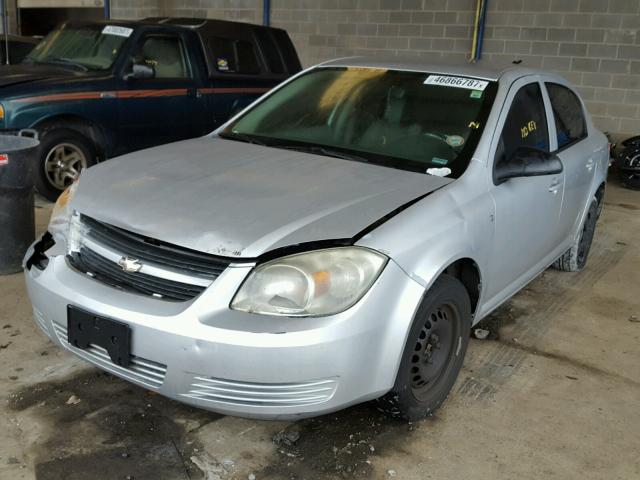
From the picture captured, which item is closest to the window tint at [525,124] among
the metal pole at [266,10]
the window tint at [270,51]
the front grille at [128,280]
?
the front grille at [128,280]

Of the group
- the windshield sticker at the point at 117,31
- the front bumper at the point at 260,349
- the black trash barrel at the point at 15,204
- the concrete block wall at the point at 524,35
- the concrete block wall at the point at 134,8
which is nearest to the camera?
the front bumper at the point at 260,349

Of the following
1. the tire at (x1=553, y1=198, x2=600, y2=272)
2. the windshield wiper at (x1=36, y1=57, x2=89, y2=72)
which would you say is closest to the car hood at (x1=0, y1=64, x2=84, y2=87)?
the windshield wiper at (x1=36, y1=57, x2=89, y2=72)

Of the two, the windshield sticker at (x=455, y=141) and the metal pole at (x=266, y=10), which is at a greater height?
the metal pole at (x=266, y=10)

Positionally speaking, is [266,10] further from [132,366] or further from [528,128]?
[132,366]

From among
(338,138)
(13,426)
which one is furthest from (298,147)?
(13,426)

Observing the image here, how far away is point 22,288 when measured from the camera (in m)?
4.39

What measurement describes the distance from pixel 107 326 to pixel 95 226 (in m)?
0.49

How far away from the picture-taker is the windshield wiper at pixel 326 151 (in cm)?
342

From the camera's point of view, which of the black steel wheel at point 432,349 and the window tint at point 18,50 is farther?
the window tint at point 18,50

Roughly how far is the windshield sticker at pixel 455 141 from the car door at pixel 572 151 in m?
1.00

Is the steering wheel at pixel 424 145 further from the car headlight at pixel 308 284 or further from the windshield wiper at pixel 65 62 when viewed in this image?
the windshield wiper at pixel 65 62

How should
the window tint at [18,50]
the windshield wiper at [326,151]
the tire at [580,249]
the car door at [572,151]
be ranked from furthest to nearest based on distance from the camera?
the window tint at [18,50]
the tire at [580,249]
the car door at [572,151]
the windshield wiper at [326,151]

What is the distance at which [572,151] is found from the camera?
14.2 feet

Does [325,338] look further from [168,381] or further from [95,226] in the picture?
[95,226]
